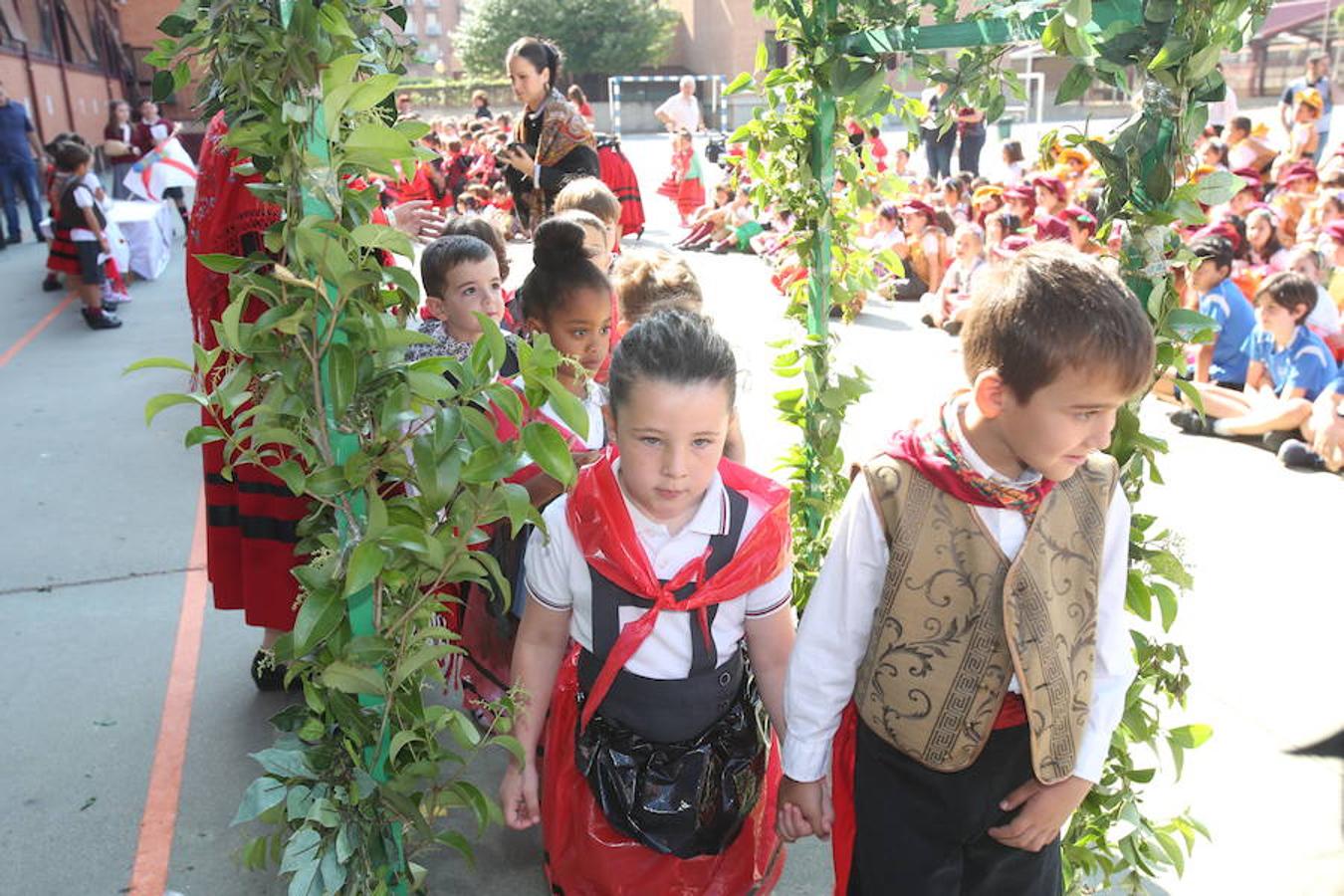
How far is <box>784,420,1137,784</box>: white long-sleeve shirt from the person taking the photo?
162 centimetres

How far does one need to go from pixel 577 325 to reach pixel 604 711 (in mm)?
972

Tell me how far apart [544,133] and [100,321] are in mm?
5882

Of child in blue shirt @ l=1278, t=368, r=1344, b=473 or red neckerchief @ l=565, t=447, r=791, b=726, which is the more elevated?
red neckerchief @ l=565, t=447, r=791, b=726

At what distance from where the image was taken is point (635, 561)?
1893 mm

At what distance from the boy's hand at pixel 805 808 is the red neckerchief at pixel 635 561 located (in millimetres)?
336

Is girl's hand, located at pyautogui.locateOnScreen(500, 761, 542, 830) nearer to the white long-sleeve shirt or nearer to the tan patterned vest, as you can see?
the white long-sleeve shirt

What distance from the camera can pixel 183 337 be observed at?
27.4 feet

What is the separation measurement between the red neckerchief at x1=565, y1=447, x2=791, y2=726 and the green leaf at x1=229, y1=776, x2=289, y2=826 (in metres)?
0.58

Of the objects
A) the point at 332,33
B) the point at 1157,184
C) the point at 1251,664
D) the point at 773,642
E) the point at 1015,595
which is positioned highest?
the point at 332,33

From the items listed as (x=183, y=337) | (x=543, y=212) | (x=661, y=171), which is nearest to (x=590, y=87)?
(x=661, y=171)

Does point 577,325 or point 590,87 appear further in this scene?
point 590,87

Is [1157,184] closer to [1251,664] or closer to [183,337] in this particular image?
[1251,664]

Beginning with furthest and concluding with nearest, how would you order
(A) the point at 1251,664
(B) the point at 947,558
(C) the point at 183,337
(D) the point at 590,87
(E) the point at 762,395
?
(D) the point at 590,87
(C) the point at 183,337
(E) the point at 762,395
(A) the point at 1251,664
(B) the point at 947,558

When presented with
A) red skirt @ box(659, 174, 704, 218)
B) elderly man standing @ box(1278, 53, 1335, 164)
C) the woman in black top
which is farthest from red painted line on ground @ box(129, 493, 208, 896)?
elderly man standing @ box(1278, 53, 1335, 164)
